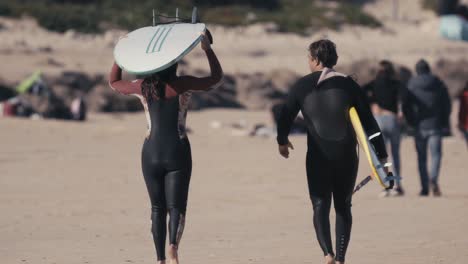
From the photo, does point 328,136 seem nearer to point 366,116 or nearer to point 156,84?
point 366,116

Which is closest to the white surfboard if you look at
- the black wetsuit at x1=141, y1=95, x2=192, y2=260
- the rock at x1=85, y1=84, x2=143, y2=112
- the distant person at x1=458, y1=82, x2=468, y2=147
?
the black wetsuit at x1=141, y1=95, x2=192, y2=260

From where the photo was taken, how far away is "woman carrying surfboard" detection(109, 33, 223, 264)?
8.32 metres

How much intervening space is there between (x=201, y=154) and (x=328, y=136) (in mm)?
11694

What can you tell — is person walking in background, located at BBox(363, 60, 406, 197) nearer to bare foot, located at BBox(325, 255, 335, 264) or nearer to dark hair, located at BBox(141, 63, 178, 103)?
bare foot, located at BBox(325, 255, 335, 264)

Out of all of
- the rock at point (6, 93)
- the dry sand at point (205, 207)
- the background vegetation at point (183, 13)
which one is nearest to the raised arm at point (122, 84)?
the dry sand at point (205, 207)

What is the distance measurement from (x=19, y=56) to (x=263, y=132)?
10937 mm

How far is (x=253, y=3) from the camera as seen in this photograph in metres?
54.9

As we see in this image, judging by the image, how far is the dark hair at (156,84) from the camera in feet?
27.3

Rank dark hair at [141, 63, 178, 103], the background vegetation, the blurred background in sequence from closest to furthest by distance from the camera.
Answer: dark hair at [141, 63, 178, 103] → the blurred background → the background vegetation

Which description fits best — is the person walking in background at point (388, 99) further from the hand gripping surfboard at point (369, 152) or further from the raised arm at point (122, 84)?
the raised arm at point (122, 84)

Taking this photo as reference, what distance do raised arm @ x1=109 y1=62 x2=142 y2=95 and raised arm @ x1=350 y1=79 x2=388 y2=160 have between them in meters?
1.35

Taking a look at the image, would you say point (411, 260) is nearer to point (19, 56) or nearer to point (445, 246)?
point (445, 246)

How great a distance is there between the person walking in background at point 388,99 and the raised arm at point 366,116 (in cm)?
592

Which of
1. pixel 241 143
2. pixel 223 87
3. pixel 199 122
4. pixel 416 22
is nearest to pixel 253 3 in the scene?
pixel 416 22
